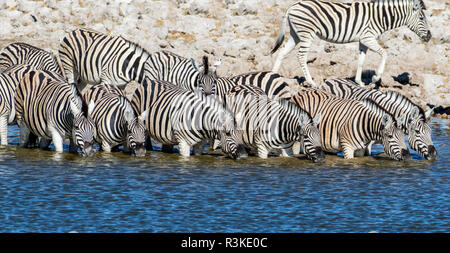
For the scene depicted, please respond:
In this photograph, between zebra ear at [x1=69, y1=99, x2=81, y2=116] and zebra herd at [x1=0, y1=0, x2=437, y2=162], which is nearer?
zebra ear at [x1=69, y1=99, x2=81, y2=116]

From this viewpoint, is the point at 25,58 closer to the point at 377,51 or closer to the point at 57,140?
the point at 57,140

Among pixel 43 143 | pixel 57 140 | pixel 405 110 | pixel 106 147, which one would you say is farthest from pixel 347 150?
pixel 43 143

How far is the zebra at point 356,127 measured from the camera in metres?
19.2

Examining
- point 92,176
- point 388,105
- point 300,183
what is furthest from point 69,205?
point 388,105

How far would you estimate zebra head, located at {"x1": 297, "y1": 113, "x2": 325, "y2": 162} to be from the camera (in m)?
19.0

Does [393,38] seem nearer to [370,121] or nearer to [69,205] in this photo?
[370,121]

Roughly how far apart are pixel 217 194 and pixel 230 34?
527 inches

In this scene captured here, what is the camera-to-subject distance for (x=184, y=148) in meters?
19.6

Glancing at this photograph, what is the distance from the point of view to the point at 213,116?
767 inches

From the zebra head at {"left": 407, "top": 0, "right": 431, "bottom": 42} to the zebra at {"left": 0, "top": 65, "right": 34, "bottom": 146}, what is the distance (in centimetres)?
1030

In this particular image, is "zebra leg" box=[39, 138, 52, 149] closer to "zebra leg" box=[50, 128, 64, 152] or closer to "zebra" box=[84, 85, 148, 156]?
"zebra leg" box=[50, 128, 64, 152]

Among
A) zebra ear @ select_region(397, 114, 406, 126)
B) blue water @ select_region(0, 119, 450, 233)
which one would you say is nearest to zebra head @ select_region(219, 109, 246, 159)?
blue water @ select_region(0, 119, 450, 233)

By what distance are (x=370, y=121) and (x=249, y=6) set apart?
39.0 feet

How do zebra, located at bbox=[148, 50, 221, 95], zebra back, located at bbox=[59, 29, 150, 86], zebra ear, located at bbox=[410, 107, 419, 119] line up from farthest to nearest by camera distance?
zebra back, located at bbox=[59, 29, 150, 86] < zebra, located at bbox=[148, 50, 221, 95] < zebra ear, located at bbox=[410, 107, 419, 119]
